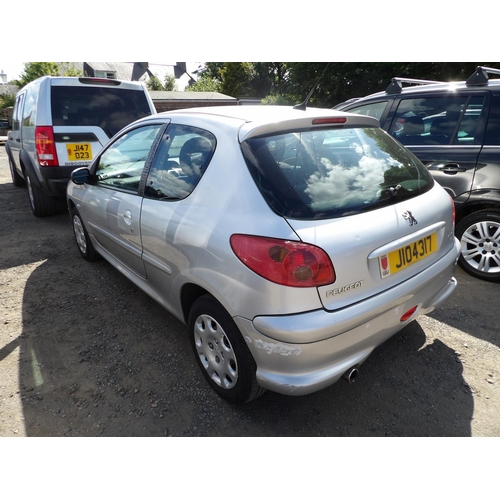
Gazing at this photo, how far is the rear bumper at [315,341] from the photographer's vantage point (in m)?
1.73

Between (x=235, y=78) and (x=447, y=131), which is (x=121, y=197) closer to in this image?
(x=447, y=131)

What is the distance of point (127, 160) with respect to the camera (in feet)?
10.5

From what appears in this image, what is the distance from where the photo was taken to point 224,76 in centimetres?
4269

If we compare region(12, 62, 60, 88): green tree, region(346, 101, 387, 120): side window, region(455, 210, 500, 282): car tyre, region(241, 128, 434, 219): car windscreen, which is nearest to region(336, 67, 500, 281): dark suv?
region(455, 210, 500, 282): car tyre

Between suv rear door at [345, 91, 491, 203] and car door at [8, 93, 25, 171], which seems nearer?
suv rear door at [345, 91, 491, 203]

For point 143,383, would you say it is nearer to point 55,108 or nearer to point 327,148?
point 327,148

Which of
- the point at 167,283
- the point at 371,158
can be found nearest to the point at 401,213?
the point at 371,158

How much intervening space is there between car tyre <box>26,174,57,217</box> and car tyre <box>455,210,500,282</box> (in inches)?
232

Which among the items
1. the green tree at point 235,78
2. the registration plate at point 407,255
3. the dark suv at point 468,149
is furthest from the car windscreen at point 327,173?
the green tree at point 235,78

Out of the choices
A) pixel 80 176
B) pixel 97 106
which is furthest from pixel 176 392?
pixel 97 106

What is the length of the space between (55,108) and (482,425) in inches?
229

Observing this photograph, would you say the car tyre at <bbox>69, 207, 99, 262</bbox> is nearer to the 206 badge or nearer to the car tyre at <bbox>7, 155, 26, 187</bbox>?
the 206 badge

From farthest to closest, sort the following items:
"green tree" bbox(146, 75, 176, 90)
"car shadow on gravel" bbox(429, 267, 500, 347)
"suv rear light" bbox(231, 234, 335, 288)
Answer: "green tree" bbox(146, 75, 176, 90)
"car shadow on gravel" bbox(429, 267, 500, 347)
"suv rear light" bbox(231, 234, 335, 288)

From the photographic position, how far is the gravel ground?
2.14 meters
